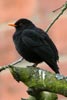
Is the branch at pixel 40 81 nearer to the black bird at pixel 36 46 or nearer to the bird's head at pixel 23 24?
the black bird at pixel 36 46

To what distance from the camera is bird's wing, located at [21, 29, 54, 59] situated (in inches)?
59.4

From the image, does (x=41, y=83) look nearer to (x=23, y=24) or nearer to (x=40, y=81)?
(x=40, y=81)

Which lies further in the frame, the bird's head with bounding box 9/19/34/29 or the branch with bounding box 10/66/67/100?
the bird's head with bounding box 9/19/34/29

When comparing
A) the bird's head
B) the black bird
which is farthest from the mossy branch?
the bird's head

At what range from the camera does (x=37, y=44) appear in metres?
1.58

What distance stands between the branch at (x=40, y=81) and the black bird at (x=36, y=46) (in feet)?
1.83

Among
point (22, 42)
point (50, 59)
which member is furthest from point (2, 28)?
point (50, 59)

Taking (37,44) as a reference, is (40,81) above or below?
below

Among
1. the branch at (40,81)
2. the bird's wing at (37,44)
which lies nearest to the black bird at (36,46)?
the bird's wing at (37,44)

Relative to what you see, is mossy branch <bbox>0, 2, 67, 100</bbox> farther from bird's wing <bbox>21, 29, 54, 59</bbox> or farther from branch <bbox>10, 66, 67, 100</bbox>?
bird's wing <bbox>21, 29, 54, 59</bbox>

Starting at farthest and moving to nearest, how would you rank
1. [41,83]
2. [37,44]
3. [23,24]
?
1. [23,24]
2. [37,44]
3. [41,83]

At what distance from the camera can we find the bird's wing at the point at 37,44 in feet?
4.95

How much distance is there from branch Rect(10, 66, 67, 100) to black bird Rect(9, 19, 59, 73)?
56 cm

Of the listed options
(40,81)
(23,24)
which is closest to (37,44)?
(23,24)
